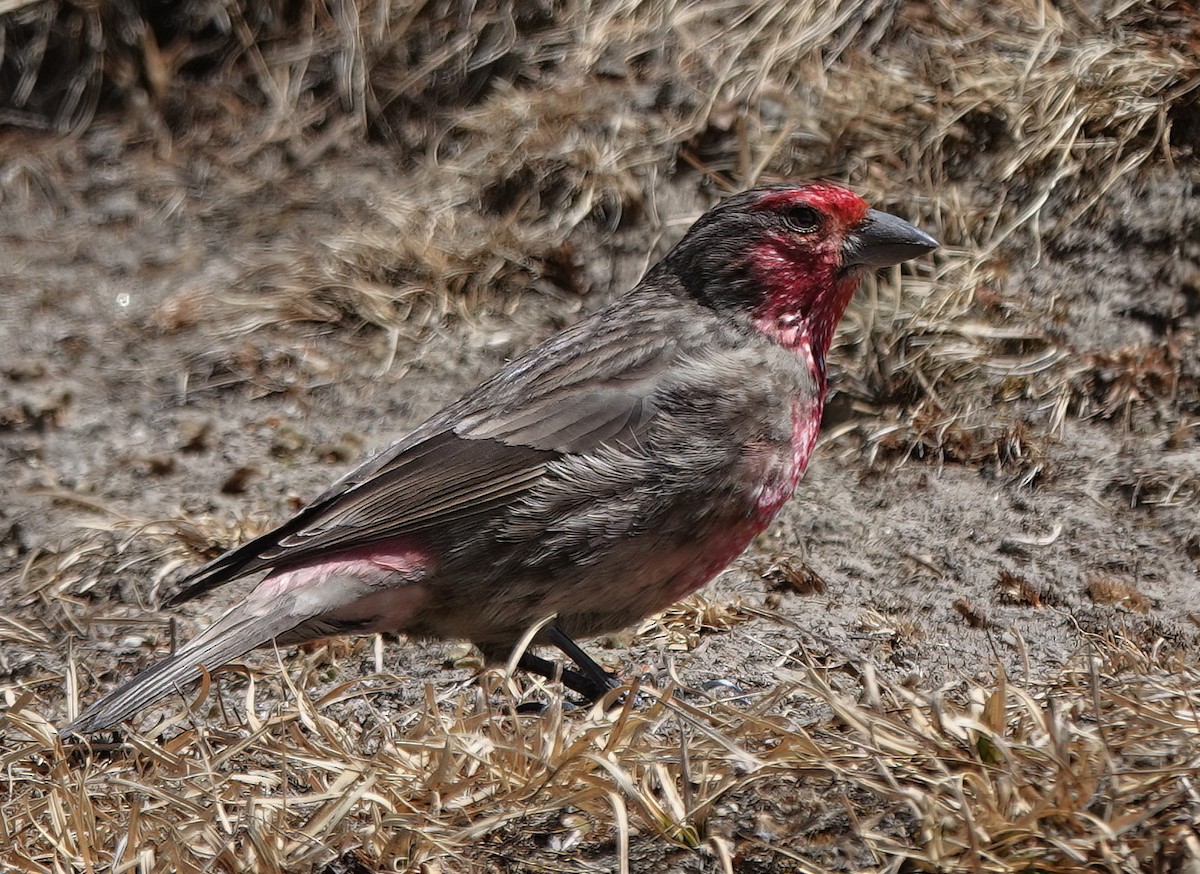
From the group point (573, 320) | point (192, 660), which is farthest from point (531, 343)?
point (192, 660)

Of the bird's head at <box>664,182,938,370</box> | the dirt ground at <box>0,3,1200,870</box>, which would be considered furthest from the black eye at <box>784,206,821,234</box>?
the dirt ground at <box>0,3,1200,870</box>

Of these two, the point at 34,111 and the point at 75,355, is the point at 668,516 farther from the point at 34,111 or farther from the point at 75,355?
the point at 34,111

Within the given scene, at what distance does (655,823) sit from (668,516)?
1.13 metres

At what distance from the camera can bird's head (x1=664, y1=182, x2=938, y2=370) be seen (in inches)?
180

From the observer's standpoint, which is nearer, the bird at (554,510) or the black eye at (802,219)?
the bird at (554,510)

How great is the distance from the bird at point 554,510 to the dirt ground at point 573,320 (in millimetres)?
280

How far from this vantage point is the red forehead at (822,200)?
181 inches

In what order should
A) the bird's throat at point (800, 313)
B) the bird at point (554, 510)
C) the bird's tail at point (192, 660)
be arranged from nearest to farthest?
the bird's tail at point (192, 660) → the bird at point (554, 510) → the bird's throat at point (800, 313)

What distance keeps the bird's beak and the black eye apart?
11 cm

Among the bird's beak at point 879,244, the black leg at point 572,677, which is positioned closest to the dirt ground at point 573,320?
the black leg at point 572,677

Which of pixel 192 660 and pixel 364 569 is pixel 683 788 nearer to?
pixel 364 569

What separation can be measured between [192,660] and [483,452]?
3.16ft

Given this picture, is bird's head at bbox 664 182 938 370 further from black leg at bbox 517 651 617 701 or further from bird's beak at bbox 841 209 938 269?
black leg at bbox 517 651 617 701

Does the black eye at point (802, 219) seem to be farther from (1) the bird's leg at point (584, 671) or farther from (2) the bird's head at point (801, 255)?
(1) the bird's leg at point (584, 671)
